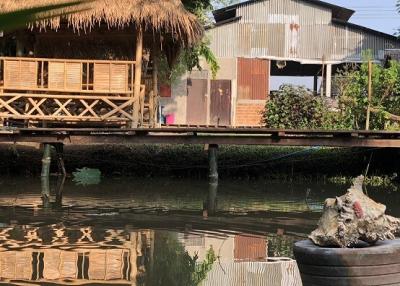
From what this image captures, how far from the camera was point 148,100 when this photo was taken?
520 inches

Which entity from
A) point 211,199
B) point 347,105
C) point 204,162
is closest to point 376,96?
point 347,105

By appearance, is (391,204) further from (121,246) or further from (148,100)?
(148,100)

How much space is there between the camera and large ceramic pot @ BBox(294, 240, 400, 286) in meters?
2.86

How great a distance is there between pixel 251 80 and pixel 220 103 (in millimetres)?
1294

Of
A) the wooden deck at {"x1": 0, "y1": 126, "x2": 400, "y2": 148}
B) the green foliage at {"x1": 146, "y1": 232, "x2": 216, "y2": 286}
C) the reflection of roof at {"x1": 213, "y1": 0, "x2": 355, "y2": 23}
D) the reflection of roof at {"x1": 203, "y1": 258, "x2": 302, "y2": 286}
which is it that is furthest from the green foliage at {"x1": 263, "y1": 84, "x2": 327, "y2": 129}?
the reflection of roof at {"x1": 203, "y1": 258, "x2": 302, "y2": 286}

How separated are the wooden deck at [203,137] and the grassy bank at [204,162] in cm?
156

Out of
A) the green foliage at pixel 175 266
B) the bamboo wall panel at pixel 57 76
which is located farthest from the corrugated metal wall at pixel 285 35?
the green foliage at pixel 175 266

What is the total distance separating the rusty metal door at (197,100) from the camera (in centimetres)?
1891

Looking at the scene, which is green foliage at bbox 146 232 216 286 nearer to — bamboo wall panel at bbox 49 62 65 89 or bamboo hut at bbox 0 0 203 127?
Answer: bamboo hut at bbox 0 0 203 127

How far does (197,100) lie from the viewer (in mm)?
18953

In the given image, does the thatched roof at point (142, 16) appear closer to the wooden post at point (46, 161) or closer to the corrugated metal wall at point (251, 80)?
the wooden post at point (46, 161)

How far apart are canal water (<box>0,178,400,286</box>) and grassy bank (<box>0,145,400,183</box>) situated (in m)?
0.78

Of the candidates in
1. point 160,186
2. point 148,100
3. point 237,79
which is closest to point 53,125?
point 148,100

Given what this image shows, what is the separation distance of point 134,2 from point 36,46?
115 inches
